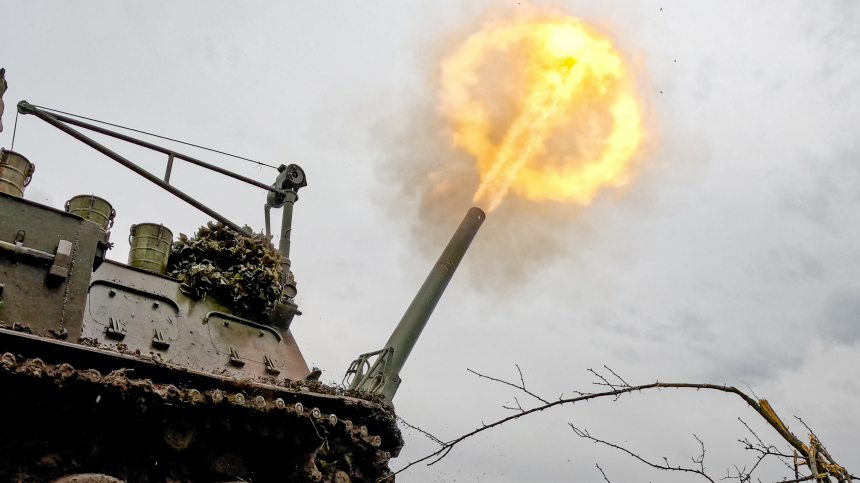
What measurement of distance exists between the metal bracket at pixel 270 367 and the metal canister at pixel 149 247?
175cm

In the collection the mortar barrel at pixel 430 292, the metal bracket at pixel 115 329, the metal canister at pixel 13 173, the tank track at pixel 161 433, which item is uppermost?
the mortar barrel at pixel 430 292

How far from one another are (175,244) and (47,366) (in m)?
4.10

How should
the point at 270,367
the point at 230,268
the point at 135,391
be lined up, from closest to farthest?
the point at 135,391, the point at 270,367, the point at 230,268

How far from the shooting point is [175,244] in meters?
10.4

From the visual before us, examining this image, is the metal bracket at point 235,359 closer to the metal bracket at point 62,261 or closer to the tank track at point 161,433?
the tank track at point 161,433

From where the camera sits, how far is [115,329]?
8.22 m

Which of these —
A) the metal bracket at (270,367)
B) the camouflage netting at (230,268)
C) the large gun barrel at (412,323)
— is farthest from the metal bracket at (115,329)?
the large gun barrel at (412,323)

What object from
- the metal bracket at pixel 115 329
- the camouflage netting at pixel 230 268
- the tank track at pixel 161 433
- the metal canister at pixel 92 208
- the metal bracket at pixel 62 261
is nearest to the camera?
the tank track at pixel 161 433

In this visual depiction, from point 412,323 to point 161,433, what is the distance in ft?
16.4

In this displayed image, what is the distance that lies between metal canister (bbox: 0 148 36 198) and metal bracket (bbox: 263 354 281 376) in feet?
10.6

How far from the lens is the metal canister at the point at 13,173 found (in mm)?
8250

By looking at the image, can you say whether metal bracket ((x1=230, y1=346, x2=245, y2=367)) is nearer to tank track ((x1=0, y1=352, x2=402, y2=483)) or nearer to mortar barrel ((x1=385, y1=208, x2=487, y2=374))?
tank track ((x1=0, y1=352, x2=402, y2=483))

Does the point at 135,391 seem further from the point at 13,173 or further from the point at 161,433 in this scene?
the point at 13,173

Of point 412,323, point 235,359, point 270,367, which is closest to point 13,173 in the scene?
point 235,359
